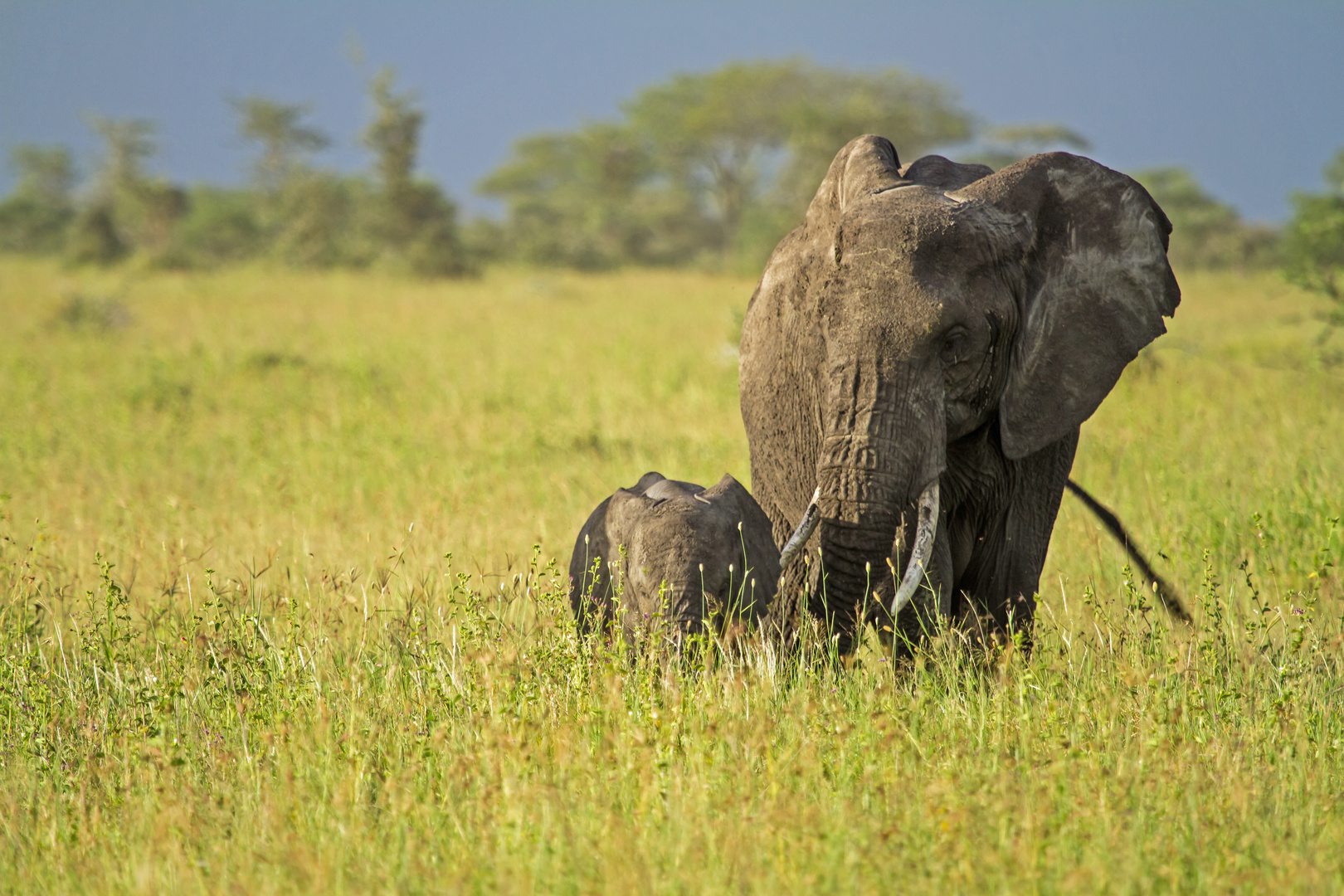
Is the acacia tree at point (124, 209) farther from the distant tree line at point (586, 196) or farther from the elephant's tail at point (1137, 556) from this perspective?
the elephant's tail at point (1137, 556)

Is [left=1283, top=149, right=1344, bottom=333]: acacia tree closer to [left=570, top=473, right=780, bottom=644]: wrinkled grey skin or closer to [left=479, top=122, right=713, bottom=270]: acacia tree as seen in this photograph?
[left=570, top=473, right=780, bottom=644]: wrinkled grey skin

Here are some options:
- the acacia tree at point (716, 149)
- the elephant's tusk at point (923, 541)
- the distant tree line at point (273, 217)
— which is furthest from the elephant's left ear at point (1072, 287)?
the acacia tree at point (716, 149)

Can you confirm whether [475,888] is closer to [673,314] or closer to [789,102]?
[673,314]

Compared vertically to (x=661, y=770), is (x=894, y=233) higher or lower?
higher

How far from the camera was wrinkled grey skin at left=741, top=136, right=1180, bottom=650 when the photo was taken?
3.33m

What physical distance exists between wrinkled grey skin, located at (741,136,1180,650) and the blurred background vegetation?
23.8ft

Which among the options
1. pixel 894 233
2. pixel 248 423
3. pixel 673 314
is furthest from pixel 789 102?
pixel 894 233

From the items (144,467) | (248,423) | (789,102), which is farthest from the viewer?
(789,102)

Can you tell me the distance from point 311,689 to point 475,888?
128 centimetres

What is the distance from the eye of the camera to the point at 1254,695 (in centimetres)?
341

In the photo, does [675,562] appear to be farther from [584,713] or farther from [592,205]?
[592,205]

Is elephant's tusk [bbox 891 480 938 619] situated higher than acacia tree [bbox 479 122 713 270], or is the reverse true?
acacia tree [bbox 479 122 713 270]

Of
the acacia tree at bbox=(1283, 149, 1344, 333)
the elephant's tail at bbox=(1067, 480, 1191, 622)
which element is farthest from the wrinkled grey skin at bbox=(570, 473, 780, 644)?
the acacia tree at bbox=(1283, 149, 1344, 333)

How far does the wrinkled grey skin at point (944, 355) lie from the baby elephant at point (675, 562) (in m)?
0.19
